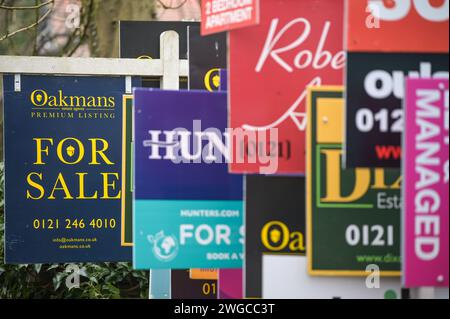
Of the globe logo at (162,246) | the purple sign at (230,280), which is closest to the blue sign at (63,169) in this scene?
the purple sign at (230,280)

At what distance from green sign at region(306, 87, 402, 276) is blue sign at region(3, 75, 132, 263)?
109 inches

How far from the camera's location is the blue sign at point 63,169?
6.56 meters

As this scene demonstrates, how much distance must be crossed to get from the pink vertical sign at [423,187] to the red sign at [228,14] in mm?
861

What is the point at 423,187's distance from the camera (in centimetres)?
346

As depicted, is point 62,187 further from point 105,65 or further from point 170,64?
point 170,64

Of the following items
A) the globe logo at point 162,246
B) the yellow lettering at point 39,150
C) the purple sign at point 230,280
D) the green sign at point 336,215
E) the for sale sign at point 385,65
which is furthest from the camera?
the yellow lettering at point 39,150

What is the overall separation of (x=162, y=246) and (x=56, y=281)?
10.7ft

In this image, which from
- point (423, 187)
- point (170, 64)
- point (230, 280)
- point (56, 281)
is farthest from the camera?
point (56, 281)

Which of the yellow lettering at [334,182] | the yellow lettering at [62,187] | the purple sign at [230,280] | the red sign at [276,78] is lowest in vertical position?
the purple sign at [230,280]

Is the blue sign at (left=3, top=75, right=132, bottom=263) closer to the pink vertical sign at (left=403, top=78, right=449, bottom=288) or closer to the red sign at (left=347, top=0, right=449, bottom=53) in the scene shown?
the red sign at (left=347, top=0, right=449, bottom=53)

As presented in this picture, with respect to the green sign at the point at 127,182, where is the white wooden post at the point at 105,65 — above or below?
above

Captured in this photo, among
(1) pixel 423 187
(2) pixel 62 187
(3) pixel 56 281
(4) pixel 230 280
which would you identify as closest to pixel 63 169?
(2) pixel 62 187

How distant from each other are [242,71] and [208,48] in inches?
59.9
